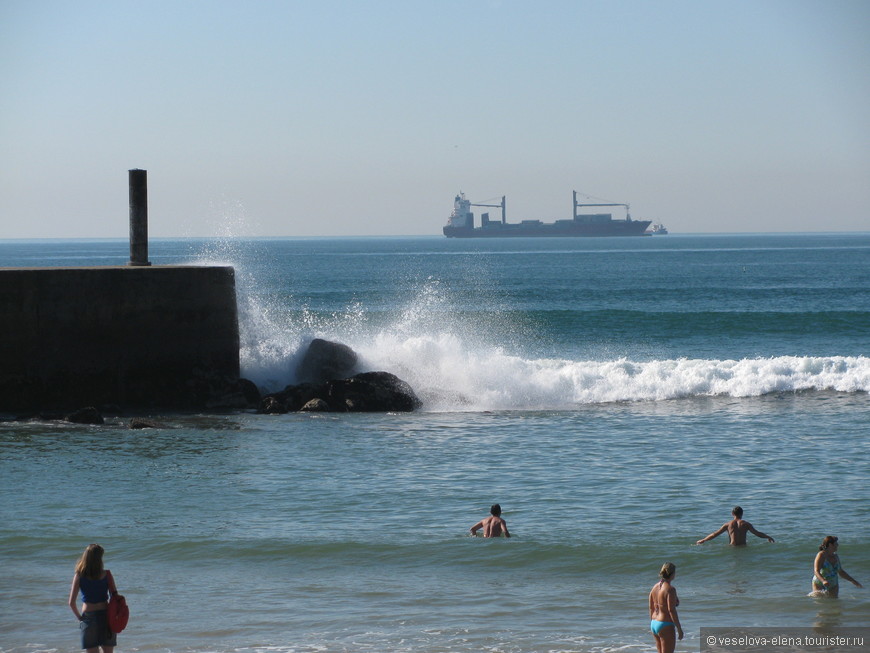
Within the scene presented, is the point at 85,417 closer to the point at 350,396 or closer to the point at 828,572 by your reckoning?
the point at 350,396

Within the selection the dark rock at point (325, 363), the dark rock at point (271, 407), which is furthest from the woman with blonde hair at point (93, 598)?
the dark rock at point (325, 363)

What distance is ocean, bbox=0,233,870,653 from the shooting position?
9.72 m

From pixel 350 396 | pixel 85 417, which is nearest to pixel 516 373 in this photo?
pixel 350 396

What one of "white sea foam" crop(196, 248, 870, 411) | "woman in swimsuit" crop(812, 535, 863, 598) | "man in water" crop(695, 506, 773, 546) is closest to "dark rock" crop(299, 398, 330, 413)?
"white sea foam" crop(196, 248, 870, 411)

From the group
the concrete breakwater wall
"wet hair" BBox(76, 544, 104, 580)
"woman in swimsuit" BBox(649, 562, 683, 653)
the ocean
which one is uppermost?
the concrete breakwater wall

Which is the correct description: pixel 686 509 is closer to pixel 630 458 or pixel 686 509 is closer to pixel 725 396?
pixel 630 458

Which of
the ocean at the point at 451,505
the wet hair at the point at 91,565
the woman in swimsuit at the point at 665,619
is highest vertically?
the wet hair at the point at 91,565

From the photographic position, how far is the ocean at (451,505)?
31.9 ft

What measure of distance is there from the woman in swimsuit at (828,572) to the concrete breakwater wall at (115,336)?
42.6 ft

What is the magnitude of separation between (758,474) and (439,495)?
15.2 ft

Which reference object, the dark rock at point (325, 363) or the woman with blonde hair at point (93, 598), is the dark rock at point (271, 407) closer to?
the dark rock at point (325, 363)

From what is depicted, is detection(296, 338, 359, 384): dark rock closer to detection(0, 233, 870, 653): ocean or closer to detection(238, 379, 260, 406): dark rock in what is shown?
detection(0, 233, 870, 653): ocean

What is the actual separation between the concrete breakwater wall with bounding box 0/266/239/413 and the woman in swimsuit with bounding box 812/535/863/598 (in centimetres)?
1299

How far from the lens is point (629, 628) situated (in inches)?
371
